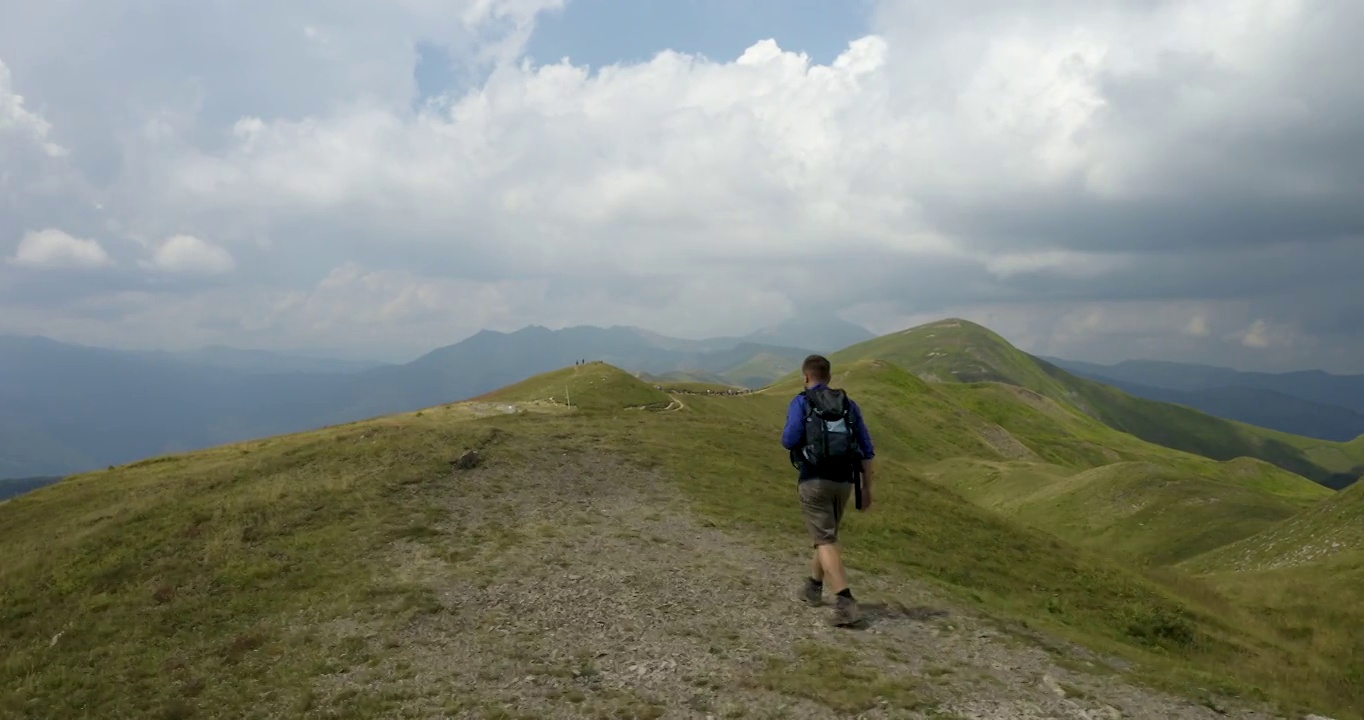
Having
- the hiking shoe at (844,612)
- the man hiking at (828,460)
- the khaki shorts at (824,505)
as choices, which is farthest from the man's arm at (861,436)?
the hiking shoe at (844,612)

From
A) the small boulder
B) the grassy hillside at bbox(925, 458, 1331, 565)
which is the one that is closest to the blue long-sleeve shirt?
the small boulder

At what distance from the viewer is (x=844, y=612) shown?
45.8 feet

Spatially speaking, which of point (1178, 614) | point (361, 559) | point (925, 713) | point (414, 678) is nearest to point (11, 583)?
point (361, 559)

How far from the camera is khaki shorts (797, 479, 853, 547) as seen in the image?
13492 millimetres

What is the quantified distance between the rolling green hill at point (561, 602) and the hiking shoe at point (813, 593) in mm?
675

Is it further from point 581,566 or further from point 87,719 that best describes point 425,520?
point 87,719

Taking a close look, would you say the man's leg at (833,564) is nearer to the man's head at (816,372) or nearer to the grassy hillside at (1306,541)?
the man's head at (816,372)

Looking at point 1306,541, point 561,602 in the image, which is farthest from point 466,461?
point 1306,541

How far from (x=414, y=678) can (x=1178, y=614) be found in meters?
20.1

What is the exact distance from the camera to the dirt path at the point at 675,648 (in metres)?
10.7

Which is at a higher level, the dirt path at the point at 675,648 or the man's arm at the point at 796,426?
the man's arm at the point at 796,426

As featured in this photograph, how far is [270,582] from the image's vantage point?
1686cm

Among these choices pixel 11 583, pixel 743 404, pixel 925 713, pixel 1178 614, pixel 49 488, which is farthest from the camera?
pixel 743 404

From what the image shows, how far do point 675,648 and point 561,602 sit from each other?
3.46 meters
